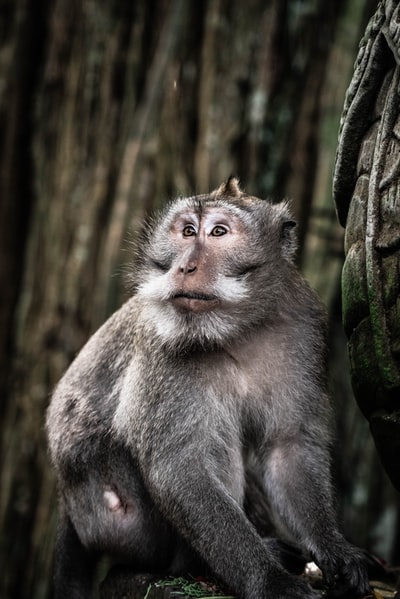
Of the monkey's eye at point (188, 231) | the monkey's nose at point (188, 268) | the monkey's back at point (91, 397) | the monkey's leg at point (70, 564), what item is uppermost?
the monkey's eye at point (188, 231)

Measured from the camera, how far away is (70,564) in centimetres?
424

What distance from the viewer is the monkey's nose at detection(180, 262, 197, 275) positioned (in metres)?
3.54

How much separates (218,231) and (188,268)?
25 cm

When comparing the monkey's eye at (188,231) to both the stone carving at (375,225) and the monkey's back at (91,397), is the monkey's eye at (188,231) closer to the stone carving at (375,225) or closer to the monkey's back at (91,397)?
the monkey's back at (91,397)

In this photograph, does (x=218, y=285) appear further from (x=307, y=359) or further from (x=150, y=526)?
(x=150, y=526)

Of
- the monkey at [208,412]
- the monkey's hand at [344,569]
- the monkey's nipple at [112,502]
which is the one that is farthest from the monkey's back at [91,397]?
the monkey's hand at [344,569]

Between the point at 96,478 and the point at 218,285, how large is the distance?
978 mm

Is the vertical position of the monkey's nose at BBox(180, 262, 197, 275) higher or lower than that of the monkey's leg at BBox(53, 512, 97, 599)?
higher

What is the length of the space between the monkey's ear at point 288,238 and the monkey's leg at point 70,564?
4.76 feet

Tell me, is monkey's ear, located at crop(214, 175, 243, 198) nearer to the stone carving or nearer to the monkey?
the monkey

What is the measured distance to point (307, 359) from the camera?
12.7 ft

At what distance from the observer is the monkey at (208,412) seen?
Answer: 11.6 feet

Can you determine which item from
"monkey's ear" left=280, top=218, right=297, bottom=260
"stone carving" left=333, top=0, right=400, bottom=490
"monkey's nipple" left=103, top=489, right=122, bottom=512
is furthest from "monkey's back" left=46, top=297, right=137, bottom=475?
"stone carving" left=333, top=0, right=400, bottom=490

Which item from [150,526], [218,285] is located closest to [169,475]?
[150,526]
